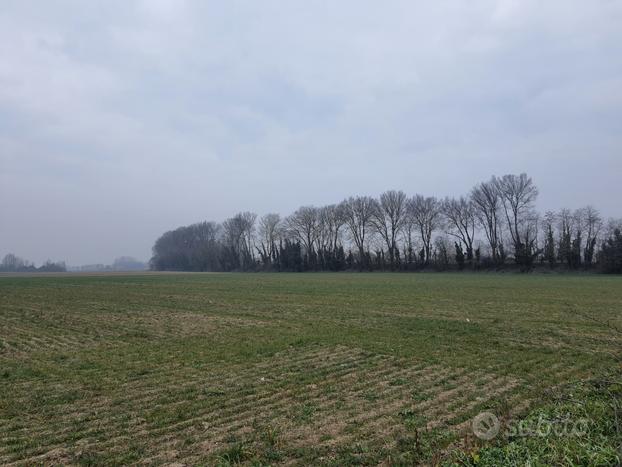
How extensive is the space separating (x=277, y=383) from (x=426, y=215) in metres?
94.9

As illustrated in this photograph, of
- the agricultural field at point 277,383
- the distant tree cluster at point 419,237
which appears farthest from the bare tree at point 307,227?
the agricultural field at point 277,383

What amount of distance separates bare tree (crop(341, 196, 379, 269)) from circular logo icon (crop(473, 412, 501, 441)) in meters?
96.7

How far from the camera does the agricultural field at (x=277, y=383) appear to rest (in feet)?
19.0

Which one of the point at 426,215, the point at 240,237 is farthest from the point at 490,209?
the point at 240,237

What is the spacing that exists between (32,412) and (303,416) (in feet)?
15.4

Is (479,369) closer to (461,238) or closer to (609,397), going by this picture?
(609,397)

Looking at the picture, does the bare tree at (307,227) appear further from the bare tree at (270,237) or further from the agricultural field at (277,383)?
the agricultural field at (277,383)

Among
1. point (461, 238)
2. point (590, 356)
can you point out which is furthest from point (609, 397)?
point (461, 238)

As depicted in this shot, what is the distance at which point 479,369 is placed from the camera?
997 centimetres

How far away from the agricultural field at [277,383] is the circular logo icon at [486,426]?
5.2 inches

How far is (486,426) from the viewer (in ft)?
20.1

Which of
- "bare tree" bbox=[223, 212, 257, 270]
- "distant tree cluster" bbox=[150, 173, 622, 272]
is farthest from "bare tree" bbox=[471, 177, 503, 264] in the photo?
"bare tree" bbox=[223, 212, 257, 270]

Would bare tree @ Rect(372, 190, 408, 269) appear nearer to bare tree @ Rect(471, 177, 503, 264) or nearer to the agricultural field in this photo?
bare tree @ Rect(471, 177, 503, 264)

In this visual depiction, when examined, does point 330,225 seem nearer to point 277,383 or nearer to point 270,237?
point 270,237
